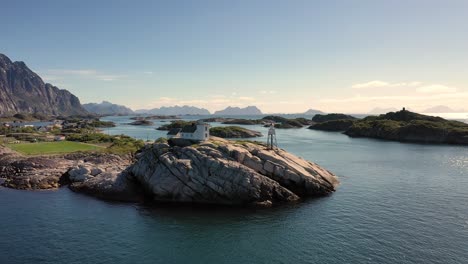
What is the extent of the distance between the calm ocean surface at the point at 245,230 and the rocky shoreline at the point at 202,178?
3.69 meters

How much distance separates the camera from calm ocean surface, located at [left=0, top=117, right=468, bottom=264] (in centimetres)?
3888

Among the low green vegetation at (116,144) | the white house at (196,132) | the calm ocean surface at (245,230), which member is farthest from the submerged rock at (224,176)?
the low green vegetation at (116,144)

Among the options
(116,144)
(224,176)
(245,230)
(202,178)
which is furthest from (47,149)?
(245,230)

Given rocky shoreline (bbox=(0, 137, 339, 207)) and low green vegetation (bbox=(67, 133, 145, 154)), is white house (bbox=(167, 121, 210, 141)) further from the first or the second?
low green vegetation (bbox=(67, 133, 145, 154))

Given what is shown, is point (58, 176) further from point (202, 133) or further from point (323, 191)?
point (323, 191)

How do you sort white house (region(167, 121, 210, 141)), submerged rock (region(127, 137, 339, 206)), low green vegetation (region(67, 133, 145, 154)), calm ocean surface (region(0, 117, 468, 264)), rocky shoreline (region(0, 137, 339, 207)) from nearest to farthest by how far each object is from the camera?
calm ocean surface (region(0, 117, 468, 264)) → submerged rock (region(127, 137, 339, 206)) → rocky shoreline (region(0, 137, 339, 207)) → white house (region(167, 121, 210, 141)) → low green vegetation (region(67, 133, 145, 154))

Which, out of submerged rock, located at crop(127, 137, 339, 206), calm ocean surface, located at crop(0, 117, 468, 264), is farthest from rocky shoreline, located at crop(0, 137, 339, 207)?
calm ocean surface, located at crop(0, 117, 468, 264)

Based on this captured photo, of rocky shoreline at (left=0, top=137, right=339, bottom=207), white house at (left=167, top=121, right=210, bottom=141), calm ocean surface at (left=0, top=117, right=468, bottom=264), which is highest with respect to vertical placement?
white house at (left=167, top=121, right=210, bottom=141)

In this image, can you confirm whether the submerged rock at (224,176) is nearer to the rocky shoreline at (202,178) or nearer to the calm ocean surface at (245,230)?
the rocky shoreline at (202,178)

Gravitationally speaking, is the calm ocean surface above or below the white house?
below

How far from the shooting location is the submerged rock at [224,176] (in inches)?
2331

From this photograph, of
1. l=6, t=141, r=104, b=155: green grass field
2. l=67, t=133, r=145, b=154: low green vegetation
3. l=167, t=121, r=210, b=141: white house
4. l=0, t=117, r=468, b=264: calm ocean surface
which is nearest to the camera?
l=0, t=117, r=468, b=264: calm ocean surface

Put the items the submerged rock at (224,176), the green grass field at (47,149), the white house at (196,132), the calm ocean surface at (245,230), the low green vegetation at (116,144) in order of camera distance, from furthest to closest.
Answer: the low green vegetation at (116,144)
the green grass field at (47,149)
the white house at (196,132)
the submerged rock at (224,176)
the calm ocean surface at (245,230)

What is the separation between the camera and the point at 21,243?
137ft
